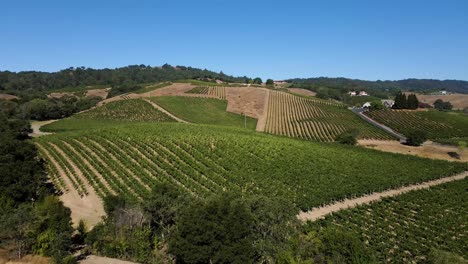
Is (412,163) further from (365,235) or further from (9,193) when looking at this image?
(9,193)

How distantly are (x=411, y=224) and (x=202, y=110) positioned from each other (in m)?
93.3

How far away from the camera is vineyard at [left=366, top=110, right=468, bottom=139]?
102438 mm

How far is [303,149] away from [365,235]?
110 ft

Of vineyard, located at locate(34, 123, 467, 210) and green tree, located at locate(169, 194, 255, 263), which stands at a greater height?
green tree, located at locate(169, 194, 255, 263)

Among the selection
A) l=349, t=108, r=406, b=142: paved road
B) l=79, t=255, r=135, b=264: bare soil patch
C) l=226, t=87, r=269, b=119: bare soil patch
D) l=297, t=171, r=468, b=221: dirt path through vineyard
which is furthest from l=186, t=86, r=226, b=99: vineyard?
l=79, t=255, r=135, b=264: bare soil patch

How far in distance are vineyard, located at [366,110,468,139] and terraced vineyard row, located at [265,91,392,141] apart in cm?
760

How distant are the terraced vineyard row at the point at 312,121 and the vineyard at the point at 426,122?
7603 millimetres

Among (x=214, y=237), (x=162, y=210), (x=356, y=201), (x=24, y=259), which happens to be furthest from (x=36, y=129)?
(x=214, y=237)

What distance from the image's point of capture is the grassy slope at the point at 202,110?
4473 inches

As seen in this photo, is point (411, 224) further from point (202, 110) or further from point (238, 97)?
point (238, 97)

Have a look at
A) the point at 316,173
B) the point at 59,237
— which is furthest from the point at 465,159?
the point at 59,237

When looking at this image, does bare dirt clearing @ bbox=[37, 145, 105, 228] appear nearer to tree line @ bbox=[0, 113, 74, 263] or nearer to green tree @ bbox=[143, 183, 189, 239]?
tree line @ bbox=[0, 113, 74, 263]

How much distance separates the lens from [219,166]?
2238 inches

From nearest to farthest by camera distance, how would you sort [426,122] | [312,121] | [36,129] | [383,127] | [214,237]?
[214,237] < [36,129] < [383,127] < [426,122] < [312,121]
